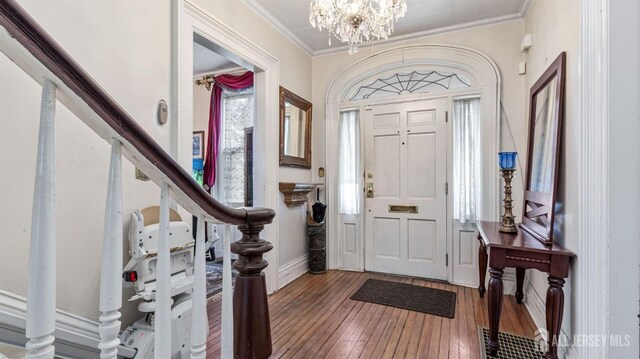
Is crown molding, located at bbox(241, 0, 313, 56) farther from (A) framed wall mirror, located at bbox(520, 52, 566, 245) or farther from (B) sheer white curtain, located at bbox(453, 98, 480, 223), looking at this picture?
(A) framed wall mirror, located at bbox(520, 52, 566, 245)

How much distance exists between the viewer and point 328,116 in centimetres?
394

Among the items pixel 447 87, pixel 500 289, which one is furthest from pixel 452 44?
pixel 500 289

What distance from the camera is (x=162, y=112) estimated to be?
2.04 meters

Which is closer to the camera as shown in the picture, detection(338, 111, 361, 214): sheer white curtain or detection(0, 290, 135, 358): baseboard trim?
detection(0, 290, 135, 358): baseboard trim

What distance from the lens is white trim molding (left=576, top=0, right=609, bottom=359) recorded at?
137 cm

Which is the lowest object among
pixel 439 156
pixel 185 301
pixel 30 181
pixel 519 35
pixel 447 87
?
pixel 185 301

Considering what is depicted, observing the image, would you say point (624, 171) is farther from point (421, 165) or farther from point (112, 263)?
point (421, 165)

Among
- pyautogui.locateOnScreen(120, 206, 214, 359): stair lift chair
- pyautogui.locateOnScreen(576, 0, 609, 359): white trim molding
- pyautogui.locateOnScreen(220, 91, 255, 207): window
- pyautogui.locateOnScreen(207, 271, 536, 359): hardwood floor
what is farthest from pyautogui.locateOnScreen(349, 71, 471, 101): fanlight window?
pyautogui.locateOnScreen(120, 206, 214, 359): stair lift chair

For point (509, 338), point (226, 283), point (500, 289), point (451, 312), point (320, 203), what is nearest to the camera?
point (226, 283)

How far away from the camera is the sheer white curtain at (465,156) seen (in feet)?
10.9

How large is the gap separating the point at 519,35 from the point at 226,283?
149 inches

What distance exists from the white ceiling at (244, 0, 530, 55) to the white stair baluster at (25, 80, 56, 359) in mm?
2775

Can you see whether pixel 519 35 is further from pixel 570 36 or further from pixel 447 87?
pixel 570 36

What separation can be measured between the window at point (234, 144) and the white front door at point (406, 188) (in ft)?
6.82
